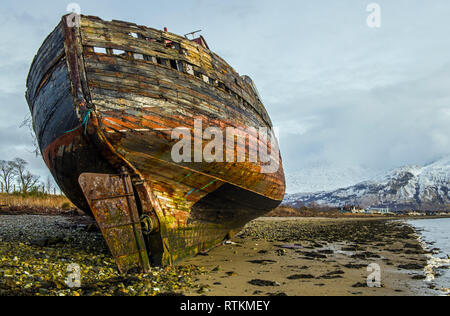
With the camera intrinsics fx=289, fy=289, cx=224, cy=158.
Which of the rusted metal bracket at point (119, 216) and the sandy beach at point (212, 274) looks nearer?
the sandy beach at point (212, 274)

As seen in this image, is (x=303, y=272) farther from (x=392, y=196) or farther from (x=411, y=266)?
(x=392, y=196)

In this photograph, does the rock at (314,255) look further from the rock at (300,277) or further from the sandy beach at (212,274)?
the rock at (300,277)

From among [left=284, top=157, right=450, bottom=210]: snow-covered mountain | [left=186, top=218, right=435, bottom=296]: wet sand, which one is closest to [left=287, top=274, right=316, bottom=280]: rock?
[left=186, top=218, right=435, bottom=296]: wet sand

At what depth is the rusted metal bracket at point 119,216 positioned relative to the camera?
4801mm

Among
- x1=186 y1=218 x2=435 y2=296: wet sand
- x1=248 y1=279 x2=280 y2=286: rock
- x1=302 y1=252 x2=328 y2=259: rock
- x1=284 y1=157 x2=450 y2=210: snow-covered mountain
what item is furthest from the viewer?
x1=284 y1=157 x2=450 y2=210: snow-covered mountain

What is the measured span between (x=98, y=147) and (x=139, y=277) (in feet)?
7.20

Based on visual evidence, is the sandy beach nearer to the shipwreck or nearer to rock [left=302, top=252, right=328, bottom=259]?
rock [left=302, top=252, right=328, bottom=259]

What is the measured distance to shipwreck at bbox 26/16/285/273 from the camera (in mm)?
4750

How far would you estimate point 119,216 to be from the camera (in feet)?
16.1

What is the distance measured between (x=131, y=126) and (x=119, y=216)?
154cm

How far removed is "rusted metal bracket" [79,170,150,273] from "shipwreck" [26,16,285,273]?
16 mm

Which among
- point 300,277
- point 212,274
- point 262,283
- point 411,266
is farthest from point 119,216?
point 411,266

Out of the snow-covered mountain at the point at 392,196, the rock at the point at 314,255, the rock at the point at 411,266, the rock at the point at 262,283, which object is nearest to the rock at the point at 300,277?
the rock at the point at 262,283

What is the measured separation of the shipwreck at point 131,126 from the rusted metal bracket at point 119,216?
0.05ft
